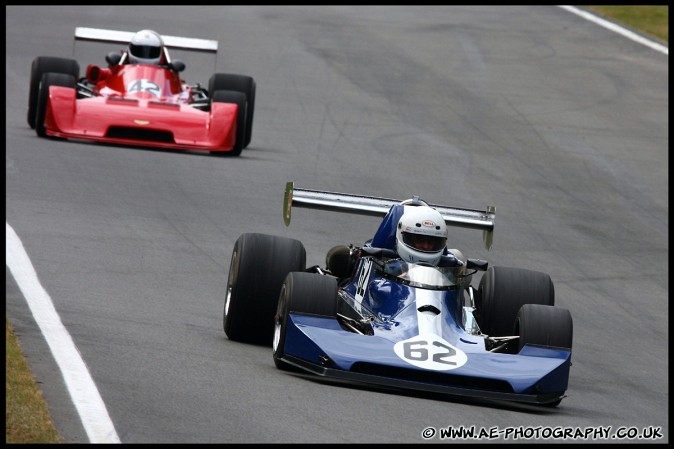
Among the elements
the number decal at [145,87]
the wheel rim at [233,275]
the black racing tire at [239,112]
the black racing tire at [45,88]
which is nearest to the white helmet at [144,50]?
the number decal at [145,87]

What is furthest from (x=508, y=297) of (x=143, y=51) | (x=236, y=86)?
(x=143, y=51)

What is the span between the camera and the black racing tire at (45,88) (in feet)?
66.6

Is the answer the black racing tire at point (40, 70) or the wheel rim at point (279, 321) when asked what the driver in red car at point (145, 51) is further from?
the wheel rim at point (279, 321)

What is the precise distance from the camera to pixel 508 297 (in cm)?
1154

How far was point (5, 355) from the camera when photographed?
9.42 metres

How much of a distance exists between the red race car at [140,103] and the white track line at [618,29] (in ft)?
49.4

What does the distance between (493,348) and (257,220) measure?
707 centimetres

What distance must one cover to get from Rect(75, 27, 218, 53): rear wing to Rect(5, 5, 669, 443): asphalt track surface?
169 centimetres

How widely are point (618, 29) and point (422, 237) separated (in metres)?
26.7

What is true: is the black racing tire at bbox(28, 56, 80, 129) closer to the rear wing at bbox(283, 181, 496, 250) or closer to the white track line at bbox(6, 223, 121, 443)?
the white track line at bbox(6, 223, 121, 443)

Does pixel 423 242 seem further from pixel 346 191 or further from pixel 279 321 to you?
pixel 346 191

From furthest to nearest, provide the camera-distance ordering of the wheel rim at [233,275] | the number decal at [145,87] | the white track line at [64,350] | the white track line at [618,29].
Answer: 1. the white track line at [618,29]
2. the number decal at [145,87]
3. the wheel rim at [233,275]
4. the white track line at [64,350]

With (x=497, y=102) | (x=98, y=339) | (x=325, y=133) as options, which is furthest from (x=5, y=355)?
(x=497, y=102)

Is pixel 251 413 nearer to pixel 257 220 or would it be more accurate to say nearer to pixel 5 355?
pixel 5 355
